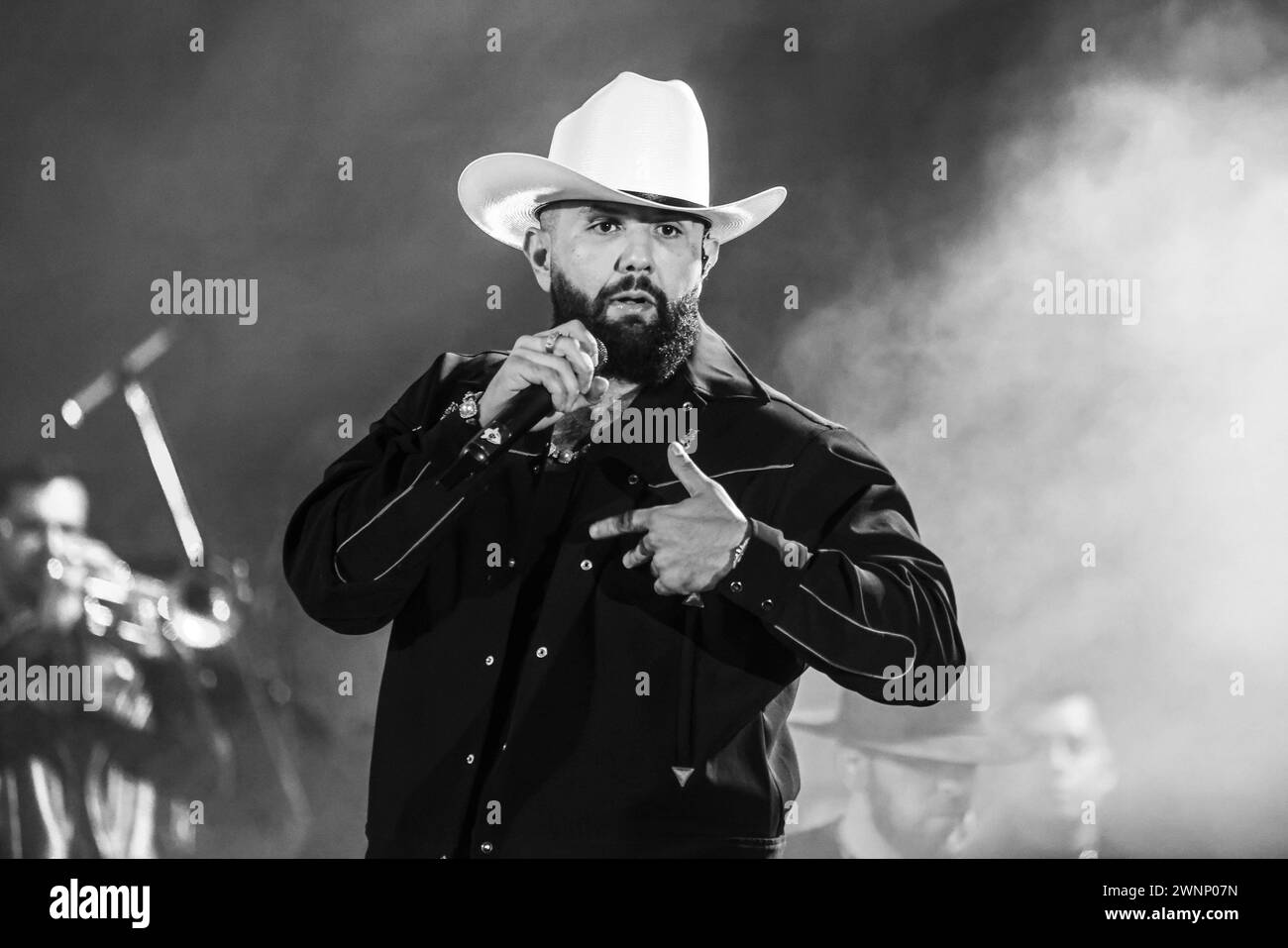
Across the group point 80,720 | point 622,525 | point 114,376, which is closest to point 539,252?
point 622,525

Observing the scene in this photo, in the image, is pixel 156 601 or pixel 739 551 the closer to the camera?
pixel 739 551

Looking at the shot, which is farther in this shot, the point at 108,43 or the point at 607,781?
the point at 108,43

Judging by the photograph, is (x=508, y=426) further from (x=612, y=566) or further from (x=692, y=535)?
(x=612, y=566)

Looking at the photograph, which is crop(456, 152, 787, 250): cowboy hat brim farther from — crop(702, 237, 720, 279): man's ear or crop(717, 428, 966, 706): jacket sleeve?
crop(717, 428, 966, 706): jacket sleeve

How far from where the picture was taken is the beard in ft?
9.02

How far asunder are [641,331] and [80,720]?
178 centimetres

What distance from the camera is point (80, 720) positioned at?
3.50 metres

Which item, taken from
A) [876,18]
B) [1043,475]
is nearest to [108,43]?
[876,18]

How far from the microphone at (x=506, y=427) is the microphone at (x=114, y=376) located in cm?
151

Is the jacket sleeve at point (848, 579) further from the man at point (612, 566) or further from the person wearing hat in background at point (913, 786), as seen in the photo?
the person wearing hat in background at point (913, 786)

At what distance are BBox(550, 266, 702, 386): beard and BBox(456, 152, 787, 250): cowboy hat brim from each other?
0.17m
